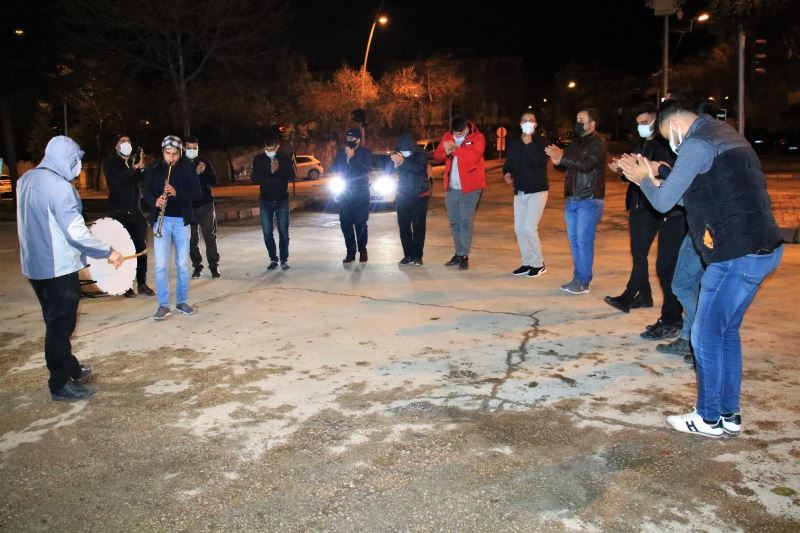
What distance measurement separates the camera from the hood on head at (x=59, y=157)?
4965 millimetres

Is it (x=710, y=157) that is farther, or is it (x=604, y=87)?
(x=604, y=87)

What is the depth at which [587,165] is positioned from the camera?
7602 mm

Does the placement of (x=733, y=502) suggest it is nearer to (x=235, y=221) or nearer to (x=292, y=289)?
(x=292, y=289)

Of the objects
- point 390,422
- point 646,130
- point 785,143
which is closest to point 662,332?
point 646,130

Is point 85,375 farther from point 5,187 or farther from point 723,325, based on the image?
point 5,187

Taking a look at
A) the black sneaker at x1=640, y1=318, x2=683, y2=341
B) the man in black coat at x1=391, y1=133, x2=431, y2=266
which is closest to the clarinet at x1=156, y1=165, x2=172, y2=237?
the man in black coat at x1=391, y1=133, x2=431, y2=266

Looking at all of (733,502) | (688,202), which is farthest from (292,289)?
(733,502)

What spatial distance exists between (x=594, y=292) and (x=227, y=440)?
5.06 m

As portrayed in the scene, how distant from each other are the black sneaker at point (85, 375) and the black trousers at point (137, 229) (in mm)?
2948

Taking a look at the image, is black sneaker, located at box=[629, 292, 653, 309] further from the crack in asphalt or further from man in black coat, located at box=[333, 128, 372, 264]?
man in black coat, located at box=[333, 128, 372, 264]

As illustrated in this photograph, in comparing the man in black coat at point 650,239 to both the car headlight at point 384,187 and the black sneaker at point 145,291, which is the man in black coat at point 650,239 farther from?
the car headlight at point 384,187

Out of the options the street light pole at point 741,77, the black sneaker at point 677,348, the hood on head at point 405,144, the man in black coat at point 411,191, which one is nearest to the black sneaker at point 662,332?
the black sneaker at point 677,348

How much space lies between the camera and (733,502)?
136 inches

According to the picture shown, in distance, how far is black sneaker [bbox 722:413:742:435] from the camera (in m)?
4.20
